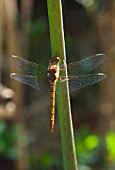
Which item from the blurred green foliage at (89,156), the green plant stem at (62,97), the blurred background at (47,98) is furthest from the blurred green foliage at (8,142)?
the green plant stem at (62,97)

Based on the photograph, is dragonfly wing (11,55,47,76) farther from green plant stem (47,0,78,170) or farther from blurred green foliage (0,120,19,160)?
blurred green foliage (0,120,19,160)

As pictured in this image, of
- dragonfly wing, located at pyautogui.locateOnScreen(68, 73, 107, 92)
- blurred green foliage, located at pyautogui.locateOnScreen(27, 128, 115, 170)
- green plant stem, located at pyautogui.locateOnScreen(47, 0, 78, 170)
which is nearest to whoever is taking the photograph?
green plant stem, located at pyautogui.locateOnScreen(47, 0, 78, 170)

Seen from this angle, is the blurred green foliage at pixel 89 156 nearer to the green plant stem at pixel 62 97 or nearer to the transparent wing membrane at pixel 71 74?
the transparent wing membrane at pixel 71 74

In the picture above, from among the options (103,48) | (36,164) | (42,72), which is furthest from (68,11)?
(42,72)

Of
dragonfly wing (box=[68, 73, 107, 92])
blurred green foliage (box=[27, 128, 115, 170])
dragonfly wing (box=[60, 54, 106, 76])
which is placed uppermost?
dragonfly wing (box=[60, 54, 106, 76])

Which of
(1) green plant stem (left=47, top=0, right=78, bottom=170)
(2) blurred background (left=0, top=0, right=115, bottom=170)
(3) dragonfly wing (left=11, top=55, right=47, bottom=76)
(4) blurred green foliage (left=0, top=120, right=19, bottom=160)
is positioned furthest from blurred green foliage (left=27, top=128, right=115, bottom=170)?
(1) green plant stem (left=47, top=0, right=78, bottom=170)

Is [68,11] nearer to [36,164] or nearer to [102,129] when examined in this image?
[102,129]

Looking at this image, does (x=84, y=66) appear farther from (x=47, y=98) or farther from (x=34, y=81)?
(x=47, y=98)
